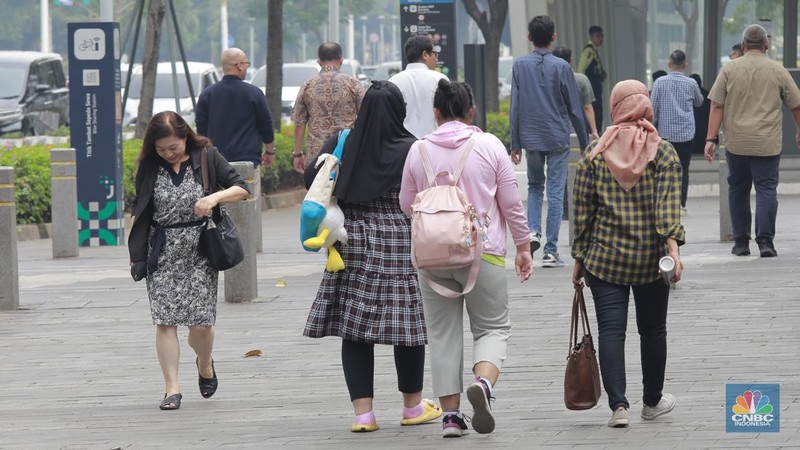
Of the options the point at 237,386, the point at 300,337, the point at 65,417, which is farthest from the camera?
the point at 300,337

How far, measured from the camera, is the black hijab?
23.1 ft

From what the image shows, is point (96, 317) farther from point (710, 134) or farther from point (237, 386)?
point (710, 134)

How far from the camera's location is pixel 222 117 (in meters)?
13.7

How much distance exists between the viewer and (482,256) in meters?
6.85

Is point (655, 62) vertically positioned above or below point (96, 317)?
above

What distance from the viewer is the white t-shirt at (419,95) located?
1138 cm

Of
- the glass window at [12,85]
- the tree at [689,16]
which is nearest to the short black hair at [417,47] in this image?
the tree at [689,16]

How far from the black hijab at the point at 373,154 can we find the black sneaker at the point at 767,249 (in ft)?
21.3

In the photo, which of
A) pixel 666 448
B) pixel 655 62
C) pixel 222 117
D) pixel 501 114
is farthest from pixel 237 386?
pixel 501 114

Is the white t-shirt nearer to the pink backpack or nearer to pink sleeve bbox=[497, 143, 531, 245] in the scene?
pink sleeve bbox=[497, 143, 531, 245]

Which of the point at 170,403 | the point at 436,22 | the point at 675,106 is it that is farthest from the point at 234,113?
the point at 436,22

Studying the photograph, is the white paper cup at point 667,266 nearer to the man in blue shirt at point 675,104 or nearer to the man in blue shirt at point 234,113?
the man in blue shirt at point 234,113

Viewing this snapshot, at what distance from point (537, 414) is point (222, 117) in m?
6.87

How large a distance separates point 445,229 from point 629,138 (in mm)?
858
